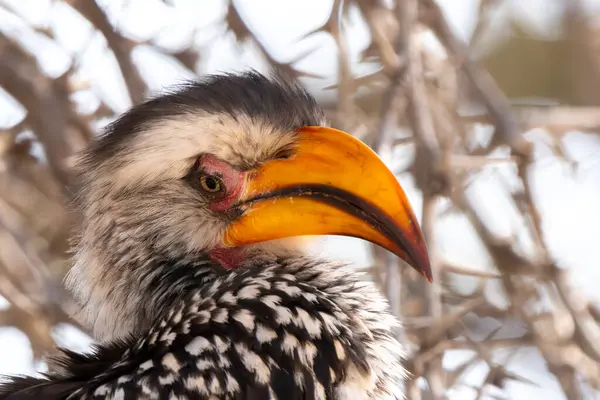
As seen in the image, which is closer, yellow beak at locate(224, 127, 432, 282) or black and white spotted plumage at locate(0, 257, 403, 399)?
black and white spotted plumage at locate(0, 257, 403, 399)

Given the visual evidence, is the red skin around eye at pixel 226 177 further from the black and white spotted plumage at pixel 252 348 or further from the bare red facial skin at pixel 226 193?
the black and white spotted plumage at pixel 252 348

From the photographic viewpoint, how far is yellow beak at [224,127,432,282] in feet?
8.18

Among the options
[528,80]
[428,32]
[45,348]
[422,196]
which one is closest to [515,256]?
[422,196]

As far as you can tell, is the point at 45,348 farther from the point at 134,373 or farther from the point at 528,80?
the point at 528,80

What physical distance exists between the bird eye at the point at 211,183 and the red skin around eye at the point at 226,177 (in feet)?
0.04

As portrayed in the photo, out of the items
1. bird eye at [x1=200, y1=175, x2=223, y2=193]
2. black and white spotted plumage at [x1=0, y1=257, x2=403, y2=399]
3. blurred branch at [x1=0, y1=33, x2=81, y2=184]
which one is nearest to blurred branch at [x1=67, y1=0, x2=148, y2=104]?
blurred branch at [x1=0, y1=33, x2=81, y2=184]

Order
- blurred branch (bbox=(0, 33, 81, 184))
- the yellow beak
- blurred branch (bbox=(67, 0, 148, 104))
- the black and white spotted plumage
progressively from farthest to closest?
blurred branch (bbox=(0, 33, 81, 184)), blurred branch (bbox=(67, 0, 148, 104)), the yellow beak, the black and white spotted plumage

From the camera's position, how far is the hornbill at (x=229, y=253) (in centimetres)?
240

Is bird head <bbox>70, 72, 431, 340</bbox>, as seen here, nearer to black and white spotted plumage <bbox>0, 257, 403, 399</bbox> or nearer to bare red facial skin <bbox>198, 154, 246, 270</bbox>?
bare red facial skin <bbox>198, 154, 246, 270</bbox>

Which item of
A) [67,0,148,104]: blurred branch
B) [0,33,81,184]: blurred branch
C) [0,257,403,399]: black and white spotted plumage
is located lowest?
[0,257,403,399]: black and white spotted plumage

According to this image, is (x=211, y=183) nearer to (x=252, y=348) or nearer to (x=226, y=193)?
(x=226, y=193)

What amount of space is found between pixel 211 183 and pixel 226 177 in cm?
5

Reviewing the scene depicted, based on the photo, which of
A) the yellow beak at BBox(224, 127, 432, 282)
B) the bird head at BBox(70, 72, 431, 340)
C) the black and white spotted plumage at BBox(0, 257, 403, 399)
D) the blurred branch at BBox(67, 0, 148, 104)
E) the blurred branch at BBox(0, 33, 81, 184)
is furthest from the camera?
the blurred branch at BBox(0, 33, 81, 184)

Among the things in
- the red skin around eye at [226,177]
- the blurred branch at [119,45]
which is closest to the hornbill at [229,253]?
the red skin around eye at [226,177]
